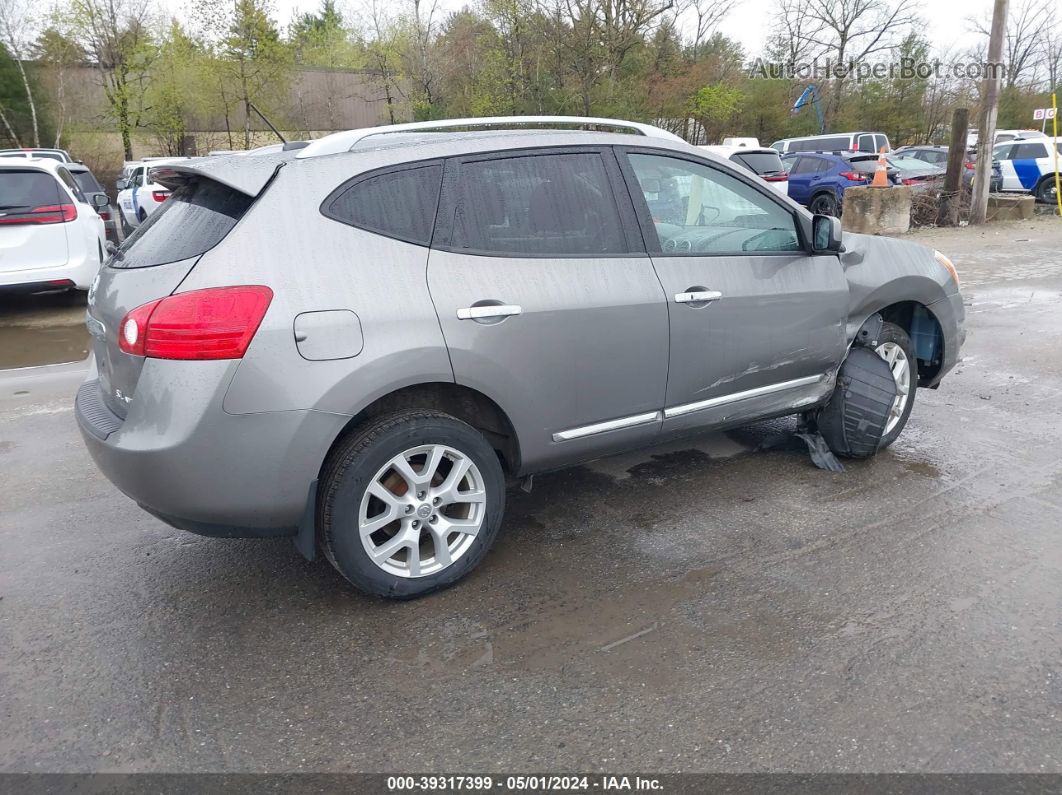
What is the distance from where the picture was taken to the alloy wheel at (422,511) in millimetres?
3270

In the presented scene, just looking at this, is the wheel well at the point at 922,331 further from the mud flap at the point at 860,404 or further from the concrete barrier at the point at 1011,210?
the concrete barrier at the point at 1011,210

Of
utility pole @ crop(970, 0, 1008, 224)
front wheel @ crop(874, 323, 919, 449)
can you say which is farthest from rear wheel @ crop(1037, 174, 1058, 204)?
front wheel @ crop(874, 323, 919, 449)

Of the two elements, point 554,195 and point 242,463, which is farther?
point 554,195

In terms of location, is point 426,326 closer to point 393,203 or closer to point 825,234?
point 393,203

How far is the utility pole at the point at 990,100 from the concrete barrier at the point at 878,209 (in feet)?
6.27

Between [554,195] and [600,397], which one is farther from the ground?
[554,195]

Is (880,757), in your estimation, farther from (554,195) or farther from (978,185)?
(978,185)

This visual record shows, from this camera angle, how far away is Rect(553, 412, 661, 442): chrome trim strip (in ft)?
12.1

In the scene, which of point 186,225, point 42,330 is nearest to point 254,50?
point 42,330

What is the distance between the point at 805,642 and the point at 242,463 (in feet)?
6.75

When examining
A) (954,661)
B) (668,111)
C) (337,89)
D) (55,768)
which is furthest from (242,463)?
(337,89)

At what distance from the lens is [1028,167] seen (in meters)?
23.3

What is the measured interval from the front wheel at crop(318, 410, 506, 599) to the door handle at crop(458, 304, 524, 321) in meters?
0.39

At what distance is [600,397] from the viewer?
147 inches
